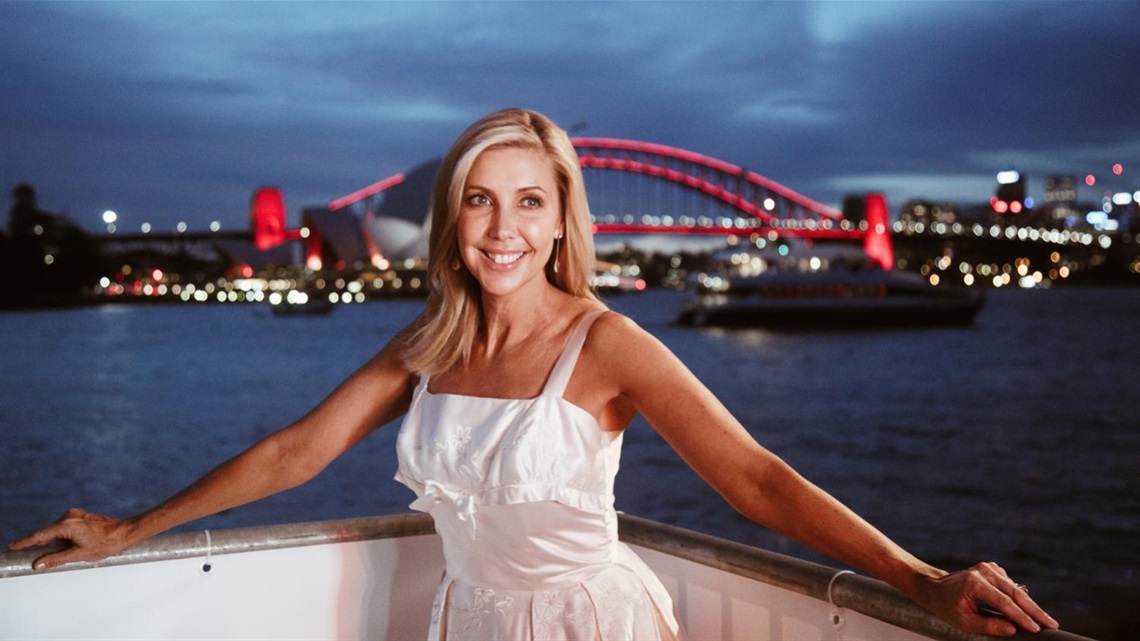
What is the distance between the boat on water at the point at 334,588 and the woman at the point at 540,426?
0.55 feet

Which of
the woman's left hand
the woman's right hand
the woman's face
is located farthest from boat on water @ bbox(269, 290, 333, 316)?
the woman's left hand

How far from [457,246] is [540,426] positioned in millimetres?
347

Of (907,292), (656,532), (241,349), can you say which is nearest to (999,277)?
(907,292)

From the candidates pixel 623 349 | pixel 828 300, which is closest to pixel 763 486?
pixel 623 349

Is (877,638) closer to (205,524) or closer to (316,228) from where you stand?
A: (205,524)

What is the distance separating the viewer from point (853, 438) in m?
18.9

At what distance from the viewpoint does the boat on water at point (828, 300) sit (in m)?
42.0

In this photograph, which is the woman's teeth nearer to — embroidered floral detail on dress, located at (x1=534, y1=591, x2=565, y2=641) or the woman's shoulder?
the woman's shoulder

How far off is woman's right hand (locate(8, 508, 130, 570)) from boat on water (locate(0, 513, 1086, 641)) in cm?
3

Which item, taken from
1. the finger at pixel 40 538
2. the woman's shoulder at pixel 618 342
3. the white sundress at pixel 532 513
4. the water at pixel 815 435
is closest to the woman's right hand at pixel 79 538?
the finger at pixel 40 538

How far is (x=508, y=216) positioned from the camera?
5.15 feet

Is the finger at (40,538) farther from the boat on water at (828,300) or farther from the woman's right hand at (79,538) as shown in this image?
the boat on water at (828,300)

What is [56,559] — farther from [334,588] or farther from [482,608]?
[482,608]

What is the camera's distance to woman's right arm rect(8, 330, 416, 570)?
68.7 inches
